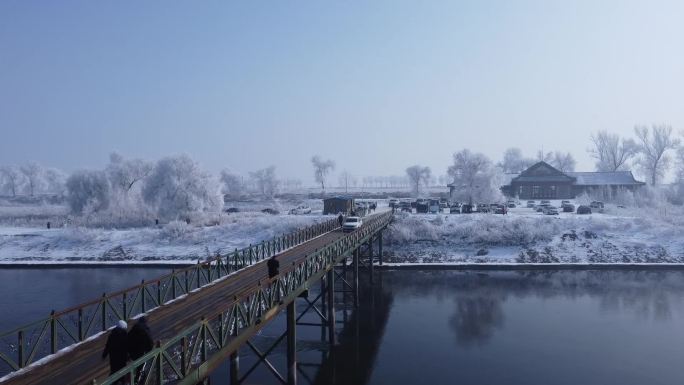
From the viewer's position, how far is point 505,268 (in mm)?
45438

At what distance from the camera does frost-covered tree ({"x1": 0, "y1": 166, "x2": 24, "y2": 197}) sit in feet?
538

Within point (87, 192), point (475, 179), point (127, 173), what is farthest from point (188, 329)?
point (127, 173)

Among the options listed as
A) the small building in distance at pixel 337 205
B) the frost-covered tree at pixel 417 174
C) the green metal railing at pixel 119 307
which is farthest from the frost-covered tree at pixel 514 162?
the green metal railing at pixel 119 307

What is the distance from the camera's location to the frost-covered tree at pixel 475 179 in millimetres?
74188

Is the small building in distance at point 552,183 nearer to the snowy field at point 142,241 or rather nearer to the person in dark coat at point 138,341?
the snowy field at point 142,241

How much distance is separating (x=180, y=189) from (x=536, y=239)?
45391 millimetres

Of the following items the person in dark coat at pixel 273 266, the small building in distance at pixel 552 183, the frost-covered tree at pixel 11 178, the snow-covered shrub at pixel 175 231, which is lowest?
the snow-covered shrub at pixel 175 231

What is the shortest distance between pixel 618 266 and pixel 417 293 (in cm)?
2106

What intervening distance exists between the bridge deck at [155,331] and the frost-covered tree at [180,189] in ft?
158

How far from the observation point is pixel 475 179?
7600cm

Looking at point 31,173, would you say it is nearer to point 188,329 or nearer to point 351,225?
point 351,225

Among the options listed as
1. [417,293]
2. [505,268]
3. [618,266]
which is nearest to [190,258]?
[417,293]

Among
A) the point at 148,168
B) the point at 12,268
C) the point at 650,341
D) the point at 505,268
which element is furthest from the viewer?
the point at 148,168

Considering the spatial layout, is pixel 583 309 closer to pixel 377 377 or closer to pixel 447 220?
pixel 377 377
